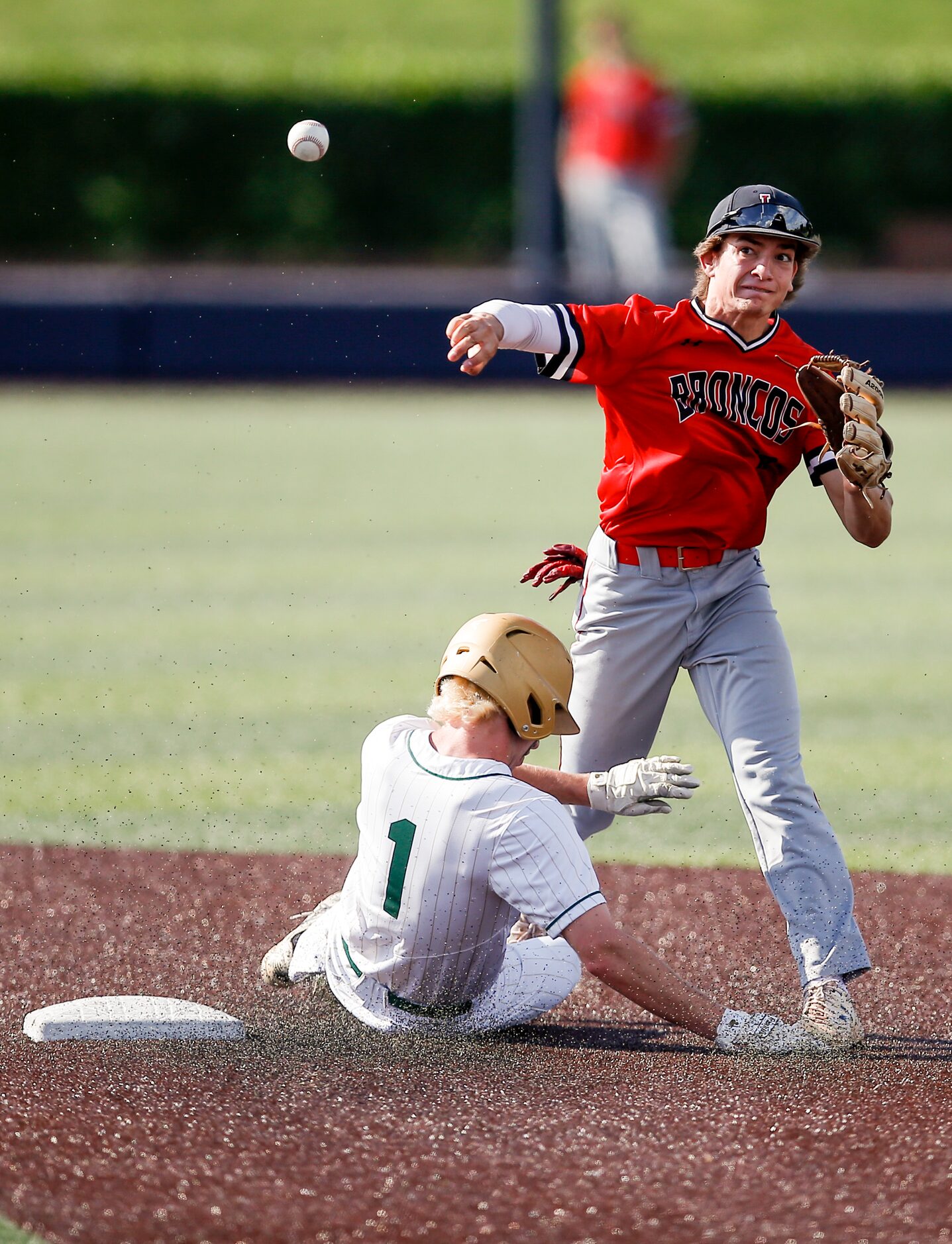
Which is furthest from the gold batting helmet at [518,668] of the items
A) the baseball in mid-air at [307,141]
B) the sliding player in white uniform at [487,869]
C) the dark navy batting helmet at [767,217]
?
the baseball in mid-air at [307,141]

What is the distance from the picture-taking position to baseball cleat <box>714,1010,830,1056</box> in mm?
3859

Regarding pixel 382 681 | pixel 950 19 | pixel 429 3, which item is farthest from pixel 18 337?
pixel 950 19

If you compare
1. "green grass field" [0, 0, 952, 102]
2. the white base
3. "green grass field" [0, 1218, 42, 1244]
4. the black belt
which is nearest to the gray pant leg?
the black belt

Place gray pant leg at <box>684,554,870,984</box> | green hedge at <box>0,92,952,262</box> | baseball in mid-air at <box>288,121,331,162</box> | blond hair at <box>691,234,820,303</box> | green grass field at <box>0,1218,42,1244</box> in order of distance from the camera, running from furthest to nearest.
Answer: green hedge at <box>0,92,952,262</box> → baseball in mid-air at <box>288,121,331,162</box> → blond hair at <box>691,234,820,303</box> → gray pant leg at <box>684,554,870,984</box> → green grass field at <box>0,1218,42,1244</box>

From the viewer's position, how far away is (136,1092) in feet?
11.8

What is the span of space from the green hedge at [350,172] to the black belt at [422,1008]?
76.3 feet

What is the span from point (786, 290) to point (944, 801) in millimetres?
2774

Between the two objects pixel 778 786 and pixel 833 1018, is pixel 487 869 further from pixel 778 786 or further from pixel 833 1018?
pixel 833 1018

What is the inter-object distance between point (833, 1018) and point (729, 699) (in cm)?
77

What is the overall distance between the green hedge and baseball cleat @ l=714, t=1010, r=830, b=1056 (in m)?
23.3

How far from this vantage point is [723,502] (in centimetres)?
418

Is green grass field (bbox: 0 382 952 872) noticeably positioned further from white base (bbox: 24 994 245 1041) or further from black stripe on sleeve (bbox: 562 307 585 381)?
black stripe on sleeve (bbox: 562 307 585 381)

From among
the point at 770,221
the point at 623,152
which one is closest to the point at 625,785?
the point at 770,221

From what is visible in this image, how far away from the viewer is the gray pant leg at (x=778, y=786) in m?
4.02
